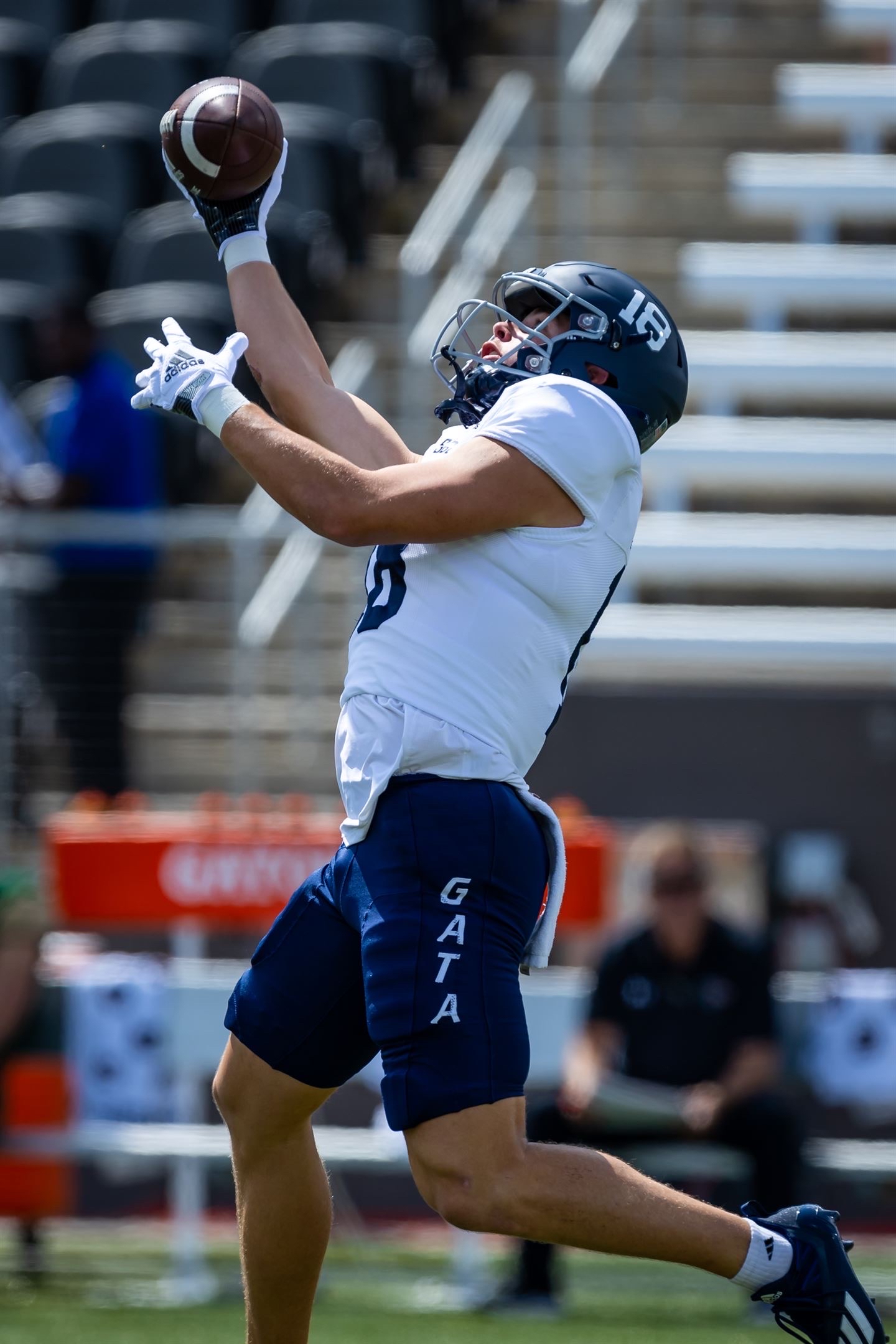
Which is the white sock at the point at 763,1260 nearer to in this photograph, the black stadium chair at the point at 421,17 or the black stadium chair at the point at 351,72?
the black stadium chair at the point at 351,72

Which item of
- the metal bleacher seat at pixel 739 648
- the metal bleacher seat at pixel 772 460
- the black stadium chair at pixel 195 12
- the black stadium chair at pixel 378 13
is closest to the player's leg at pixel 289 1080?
the metal bleacher seat at pixel 739 648

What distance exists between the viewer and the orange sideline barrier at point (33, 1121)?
240 inches

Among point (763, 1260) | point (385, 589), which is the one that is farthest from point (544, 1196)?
point (385, 589)

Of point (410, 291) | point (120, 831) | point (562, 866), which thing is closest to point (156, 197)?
point (410, 291)

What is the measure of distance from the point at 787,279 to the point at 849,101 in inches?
42.9

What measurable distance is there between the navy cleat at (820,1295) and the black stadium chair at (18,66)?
30.8 ft

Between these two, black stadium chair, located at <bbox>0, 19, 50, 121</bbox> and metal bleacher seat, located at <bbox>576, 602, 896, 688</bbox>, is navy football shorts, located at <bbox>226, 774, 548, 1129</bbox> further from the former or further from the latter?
black stadium chair, located at <bbox>0, 19, 50, 121</bbox>

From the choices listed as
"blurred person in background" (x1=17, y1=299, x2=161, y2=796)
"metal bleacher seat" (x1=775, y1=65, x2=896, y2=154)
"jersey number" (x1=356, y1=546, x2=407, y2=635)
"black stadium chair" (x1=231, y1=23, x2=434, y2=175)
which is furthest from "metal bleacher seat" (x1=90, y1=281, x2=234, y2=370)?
"jersey number" (x1=356, y1=546, x2=407, y2=635)

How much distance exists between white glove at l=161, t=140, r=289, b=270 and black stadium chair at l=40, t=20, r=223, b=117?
22.8ft

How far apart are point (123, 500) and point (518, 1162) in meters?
4.74

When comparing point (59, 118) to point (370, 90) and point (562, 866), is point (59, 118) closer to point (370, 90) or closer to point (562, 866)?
point (370, 90)

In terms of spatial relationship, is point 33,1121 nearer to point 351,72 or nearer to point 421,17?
point 351,72

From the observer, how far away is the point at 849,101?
10.2 m

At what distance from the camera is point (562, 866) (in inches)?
141
